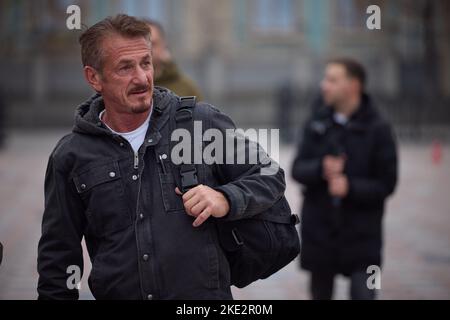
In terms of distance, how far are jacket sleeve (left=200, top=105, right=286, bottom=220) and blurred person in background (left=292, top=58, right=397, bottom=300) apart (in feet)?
8.53

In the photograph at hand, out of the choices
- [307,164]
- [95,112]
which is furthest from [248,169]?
[307,164]

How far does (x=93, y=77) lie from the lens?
310 centimetres

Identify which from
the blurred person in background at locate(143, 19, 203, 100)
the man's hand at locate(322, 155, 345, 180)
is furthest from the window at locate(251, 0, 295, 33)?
the man's hand at locate(322, 155, 345, 180)

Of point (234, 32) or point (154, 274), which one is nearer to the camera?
point (154, 274)

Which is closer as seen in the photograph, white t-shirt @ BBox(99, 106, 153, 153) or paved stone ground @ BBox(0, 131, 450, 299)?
white t-shirt @ BBox(99, 106, 153, 153)

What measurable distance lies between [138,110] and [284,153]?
53.8ft

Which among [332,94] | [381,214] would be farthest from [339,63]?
[381,214]

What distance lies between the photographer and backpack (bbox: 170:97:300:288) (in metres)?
3.05

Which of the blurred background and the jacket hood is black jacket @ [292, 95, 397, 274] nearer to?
the jacket hood

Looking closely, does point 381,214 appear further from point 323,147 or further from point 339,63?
point 339,63

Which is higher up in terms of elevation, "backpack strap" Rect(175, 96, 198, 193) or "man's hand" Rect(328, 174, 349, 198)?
"backpack strap" Rect(175, 96, 198, 193)

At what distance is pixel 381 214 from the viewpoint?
5.88 m

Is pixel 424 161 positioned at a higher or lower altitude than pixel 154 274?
lower
